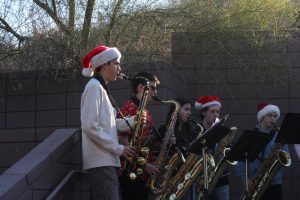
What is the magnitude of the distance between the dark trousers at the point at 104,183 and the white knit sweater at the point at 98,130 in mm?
56

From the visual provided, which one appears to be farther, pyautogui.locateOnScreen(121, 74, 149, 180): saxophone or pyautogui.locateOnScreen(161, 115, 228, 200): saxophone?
pyautogui.locateOnScreen(161, 115, 228, 200): saxophone

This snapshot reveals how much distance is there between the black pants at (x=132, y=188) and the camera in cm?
575

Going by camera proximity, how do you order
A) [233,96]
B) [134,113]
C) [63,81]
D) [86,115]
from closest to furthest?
1. [86,115]
2. [134,113]
3. [63,81]
4. [233,96]

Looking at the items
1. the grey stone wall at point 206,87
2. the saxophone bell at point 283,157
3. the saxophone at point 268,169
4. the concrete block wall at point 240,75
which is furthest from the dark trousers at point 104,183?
the concrete block wall at point 240,75

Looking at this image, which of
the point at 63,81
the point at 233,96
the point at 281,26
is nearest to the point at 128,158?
the point at 63,81

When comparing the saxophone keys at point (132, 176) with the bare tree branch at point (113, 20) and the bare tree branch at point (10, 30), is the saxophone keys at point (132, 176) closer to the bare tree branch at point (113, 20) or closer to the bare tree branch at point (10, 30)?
the bare tree branch at point (113, 20)

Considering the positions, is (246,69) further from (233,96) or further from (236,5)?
(236,5)

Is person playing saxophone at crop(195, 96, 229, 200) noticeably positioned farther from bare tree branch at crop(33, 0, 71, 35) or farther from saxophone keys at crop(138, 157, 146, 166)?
bare tree branch at crop(33, 0, 71, 35)

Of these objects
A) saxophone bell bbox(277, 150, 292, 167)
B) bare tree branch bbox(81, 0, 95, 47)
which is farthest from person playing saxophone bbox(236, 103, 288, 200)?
bare tree branch bbox(81, 0, 95, 47)

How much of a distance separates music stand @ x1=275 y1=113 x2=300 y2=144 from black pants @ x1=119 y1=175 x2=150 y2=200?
5.20 feet

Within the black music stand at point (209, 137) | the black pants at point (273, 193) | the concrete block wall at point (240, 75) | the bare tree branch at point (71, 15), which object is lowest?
the black pants at point (273, 193)

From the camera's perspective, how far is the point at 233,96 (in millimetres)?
9906

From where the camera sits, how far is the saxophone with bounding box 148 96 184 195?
5844 mm

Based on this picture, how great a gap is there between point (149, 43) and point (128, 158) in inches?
172
